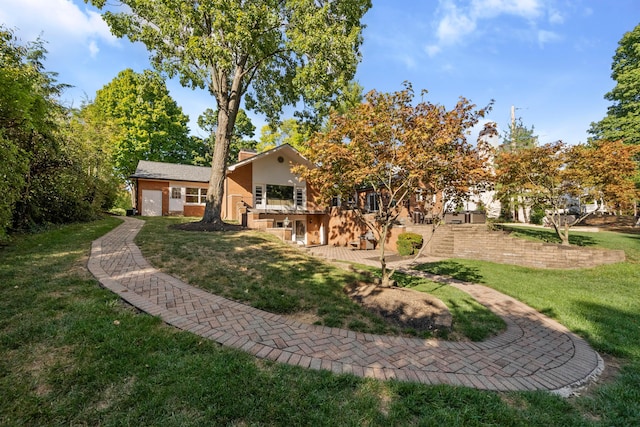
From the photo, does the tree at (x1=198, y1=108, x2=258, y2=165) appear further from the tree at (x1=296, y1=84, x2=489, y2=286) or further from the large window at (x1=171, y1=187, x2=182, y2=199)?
the tree at (x1=296, y1=84, x2=489, y2=286)

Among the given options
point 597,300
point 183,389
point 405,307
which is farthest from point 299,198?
point 183,389

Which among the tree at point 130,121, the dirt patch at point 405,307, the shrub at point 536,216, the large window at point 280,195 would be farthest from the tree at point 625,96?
the tree at point 130,121

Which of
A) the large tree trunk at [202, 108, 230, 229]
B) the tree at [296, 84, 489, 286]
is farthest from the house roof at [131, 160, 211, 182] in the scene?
the tree at [296, 84, 489, 286]

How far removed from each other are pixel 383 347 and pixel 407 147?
3814 mm

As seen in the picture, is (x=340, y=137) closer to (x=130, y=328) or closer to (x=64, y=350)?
(x=130, y=328)

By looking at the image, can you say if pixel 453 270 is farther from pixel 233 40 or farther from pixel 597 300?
pixel 233 40

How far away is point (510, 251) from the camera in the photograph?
11.2 m

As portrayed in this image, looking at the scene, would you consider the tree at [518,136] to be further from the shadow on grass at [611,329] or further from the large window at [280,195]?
the shadow on grass at [611,329]

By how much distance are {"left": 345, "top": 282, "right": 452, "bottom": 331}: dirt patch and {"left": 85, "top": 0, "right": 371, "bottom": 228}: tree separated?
29.7 ft

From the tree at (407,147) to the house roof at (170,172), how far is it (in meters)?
18.9

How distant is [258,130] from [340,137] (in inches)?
1285

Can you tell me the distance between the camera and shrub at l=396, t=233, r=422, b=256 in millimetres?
13953

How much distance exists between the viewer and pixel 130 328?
344 centimetres

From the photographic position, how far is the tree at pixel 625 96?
22.3 meters
